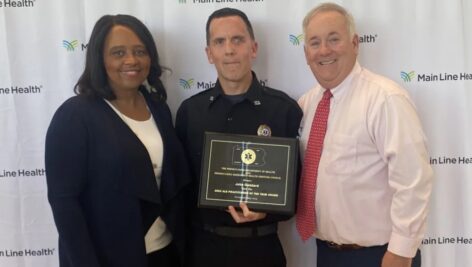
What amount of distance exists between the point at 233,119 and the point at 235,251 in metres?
0.58

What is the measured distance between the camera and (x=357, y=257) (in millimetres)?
1729

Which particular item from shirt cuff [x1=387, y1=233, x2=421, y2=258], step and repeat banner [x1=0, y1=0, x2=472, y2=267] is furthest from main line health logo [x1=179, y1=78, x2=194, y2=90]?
shirt cuff [x1=387, y1=233, x2=421, y2=258]

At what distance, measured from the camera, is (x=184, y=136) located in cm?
203

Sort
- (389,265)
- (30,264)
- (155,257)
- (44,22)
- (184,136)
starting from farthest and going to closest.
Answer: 1. (30,264)
2. (44,22)
3. (184,136)
4. (155,257)
5. (389,265)

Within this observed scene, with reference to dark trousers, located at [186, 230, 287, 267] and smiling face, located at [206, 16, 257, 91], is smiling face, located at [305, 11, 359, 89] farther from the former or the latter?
dark trousers, located at [186, 230, 287, 267]

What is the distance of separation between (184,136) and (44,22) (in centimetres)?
96

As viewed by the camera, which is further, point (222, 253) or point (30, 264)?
point (30, 264)

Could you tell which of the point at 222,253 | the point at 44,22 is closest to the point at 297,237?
the point at 222,253

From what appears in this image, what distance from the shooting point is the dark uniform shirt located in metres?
1.88

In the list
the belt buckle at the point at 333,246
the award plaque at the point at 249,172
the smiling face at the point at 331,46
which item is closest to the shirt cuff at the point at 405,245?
the belt buckle at the point at 333,246

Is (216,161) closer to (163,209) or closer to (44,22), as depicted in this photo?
(163,209)

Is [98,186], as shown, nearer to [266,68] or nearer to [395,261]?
[266,68]

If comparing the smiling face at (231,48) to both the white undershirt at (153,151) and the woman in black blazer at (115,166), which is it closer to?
the woman in black blazer at (115,166)

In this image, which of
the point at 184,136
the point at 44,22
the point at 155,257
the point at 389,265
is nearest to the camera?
the point at 389,265
